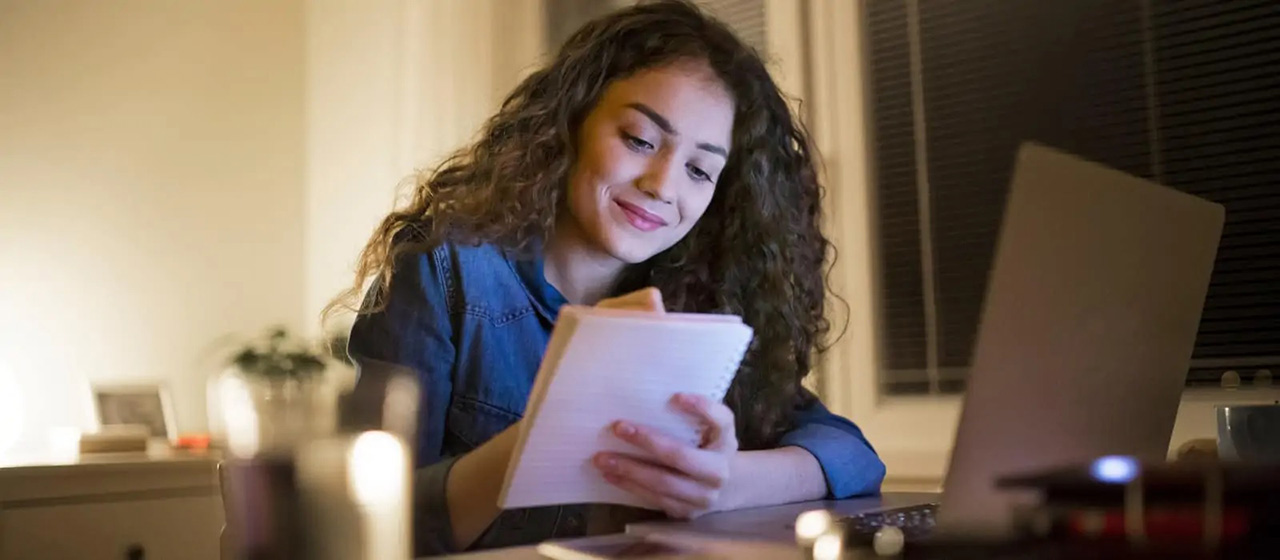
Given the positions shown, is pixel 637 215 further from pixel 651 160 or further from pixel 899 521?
pixel 899 521

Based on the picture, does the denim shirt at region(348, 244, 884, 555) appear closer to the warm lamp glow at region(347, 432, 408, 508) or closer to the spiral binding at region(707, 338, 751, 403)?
the spiral binding at region(707, 338, 751, 403)

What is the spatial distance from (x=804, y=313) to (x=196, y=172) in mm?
1899

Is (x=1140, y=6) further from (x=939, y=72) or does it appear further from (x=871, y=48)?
(x=871, y=48)

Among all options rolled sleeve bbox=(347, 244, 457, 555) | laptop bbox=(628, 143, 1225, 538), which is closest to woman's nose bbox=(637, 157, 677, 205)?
rolled sleeve bbox=(347, 244, 457, 555)

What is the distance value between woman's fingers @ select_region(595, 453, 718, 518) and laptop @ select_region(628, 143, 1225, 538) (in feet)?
A: 0.22

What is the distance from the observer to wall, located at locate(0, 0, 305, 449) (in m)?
2.36

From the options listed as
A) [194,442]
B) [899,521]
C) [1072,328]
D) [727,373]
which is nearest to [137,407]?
[194,442]

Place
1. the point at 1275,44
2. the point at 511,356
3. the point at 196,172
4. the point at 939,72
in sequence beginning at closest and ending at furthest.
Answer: the point at 511,356 → the point at 1275,44 → the point at 939,72 → the point at 196,172

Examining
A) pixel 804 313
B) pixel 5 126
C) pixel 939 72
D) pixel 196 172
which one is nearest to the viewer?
pixel 804 313

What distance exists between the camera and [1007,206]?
0.50 m

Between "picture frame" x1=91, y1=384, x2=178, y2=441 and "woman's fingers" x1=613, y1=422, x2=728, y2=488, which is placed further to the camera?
"picture frame" x1=91, y1=384, x2=178, y2=441

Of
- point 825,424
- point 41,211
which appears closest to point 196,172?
point 41,211

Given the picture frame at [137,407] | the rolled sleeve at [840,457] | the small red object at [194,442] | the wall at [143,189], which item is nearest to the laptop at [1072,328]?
the rolled sleeve at [840,457]

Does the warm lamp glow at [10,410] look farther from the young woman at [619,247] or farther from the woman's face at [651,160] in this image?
the woman's face at [651,160]
